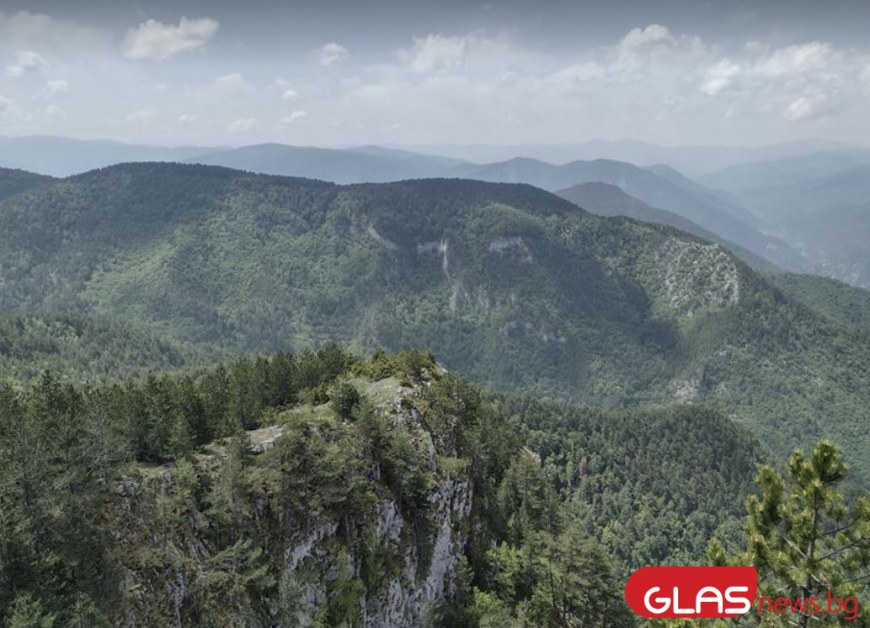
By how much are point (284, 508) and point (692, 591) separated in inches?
1305

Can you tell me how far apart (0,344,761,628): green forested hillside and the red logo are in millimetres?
28042

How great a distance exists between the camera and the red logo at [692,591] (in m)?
18.5

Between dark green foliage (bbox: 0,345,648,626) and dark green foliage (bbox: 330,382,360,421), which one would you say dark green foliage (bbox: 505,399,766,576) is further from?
dark green foliage (bbox: 330,382,360,421)

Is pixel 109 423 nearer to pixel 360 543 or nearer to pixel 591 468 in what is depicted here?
pixel 360 543

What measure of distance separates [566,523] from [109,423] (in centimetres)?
5957

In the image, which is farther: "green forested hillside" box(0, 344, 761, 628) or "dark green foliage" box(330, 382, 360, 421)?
"dark green foliage" box(330, 382, 360, 421)

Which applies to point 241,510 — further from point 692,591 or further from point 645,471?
point 645,471

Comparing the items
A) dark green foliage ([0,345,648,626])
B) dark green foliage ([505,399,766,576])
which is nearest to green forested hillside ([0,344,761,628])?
dark green foliage ([0,345,648,626])

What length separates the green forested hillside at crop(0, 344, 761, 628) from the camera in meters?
34.2

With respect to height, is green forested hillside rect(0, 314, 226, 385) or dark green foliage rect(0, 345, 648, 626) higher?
dark green foliage rect(0, 345, 648, 626)

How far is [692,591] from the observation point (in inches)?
754

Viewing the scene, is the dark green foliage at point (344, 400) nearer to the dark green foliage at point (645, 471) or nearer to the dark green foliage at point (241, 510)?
the dark green foliage at point (241, 510)

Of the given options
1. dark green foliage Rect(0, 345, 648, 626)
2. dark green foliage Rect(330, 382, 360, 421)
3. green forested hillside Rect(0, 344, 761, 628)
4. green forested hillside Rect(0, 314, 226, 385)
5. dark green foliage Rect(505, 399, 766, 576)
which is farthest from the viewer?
green forested hillside Rect(0, 314, 226, 385)

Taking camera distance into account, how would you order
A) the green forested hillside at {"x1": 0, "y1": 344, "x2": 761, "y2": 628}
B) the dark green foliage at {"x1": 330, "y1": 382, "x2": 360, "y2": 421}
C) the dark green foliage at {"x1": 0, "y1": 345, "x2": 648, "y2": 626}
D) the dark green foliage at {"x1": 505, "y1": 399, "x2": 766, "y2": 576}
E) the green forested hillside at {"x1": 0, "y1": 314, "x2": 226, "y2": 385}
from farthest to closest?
1. the green forested hillside at {"x1": 0, "y1": 314, "x2": 226, "y2": 385}
2. the dark green foliage at {"x1": 505, "y1": 399, "x2": 766, "y2": 576}
3. the dark green foliage at {"x1": 330, "y1": 382, "x2": 360, "y2": 421}
4. the green forested hillside at {"x1": 0, "y1": 344, "x2": 761, "y2": 628}
5. the dark green foliage at {"x1": 0, "y1": 345, "x2": 648, "y2": 626}
